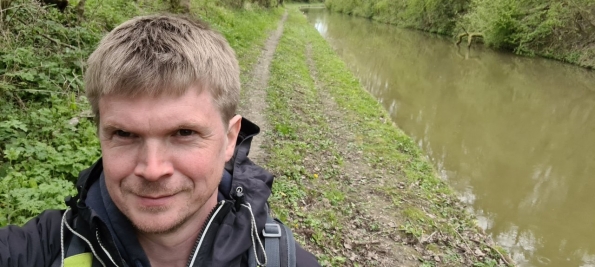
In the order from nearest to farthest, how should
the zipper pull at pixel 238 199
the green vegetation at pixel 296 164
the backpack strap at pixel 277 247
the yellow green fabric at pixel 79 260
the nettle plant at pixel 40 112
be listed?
the yellow green fabric at pixel 79 260
the backpack strap at pixel 277 247
the zipper pull at pixel 238 199
the nettle plant at pixel 40 112
the green vegetation at pixel 296 164

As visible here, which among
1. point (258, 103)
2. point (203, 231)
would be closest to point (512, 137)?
point (258, 103)

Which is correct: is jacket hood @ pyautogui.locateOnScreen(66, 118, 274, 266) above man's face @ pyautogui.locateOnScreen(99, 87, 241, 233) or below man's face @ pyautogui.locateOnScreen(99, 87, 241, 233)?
below

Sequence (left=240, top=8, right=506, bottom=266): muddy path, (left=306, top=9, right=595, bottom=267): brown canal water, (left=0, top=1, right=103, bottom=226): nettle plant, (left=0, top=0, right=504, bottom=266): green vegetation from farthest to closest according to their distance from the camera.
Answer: (left=306, top=9, right=595, bottom=267): brown canal water
(left=240, top=8, right=506, bottom=266): muddy path
(left=0, top=0, right=504, bottom=266): green vegetation
(left=0, top=1, right=103, bottom=226): nettle plant

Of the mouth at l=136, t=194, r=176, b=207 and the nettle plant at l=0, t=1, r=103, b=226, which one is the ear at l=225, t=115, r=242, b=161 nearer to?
the mouth at l=136, t=194, r=176, b=207

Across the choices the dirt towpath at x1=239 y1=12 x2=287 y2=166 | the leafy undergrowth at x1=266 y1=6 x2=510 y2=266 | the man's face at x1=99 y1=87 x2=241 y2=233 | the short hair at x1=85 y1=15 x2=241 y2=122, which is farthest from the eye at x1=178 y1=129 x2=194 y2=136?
the dirt towpath at x1=239 y1=12 x2=287 y2=166

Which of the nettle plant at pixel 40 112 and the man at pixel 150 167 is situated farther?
the nettle plant at pixel 40 112

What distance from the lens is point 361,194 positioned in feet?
22.9

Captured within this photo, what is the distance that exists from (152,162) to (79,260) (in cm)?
42

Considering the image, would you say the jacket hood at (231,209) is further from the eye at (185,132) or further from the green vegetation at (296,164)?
the green vegetation at (296,164)

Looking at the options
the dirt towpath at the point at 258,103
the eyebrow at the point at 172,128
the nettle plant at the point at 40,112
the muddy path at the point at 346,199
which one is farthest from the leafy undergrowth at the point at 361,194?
the eyebrow at the point at 172,128

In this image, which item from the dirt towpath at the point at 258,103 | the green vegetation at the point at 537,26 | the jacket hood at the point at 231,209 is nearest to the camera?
the jacket hood at the point at 231,209

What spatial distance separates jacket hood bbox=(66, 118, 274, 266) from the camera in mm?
1485

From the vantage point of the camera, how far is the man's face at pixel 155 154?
1419 millimetres

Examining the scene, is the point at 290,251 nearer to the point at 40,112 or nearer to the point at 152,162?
the point at 152,162
